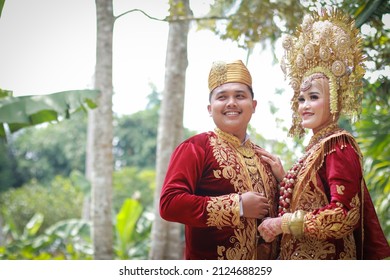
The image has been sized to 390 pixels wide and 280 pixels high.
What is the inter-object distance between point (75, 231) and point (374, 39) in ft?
16.8

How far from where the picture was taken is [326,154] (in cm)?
253

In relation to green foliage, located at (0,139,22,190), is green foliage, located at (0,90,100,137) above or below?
above

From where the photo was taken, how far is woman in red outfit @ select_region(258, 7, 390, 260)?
8.10 ft

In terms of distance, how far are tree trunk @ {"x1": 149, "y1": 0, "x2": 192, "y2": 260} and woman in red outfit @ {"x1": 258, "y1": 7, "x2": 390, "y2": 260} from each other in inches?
71.6

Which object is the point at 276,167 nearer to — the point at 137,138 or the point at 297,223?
the point at 297,223

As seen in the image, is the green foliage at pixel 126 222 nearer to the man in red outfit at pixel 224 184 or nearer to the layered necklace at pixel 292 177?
the man in red outfit at pixel 224 184

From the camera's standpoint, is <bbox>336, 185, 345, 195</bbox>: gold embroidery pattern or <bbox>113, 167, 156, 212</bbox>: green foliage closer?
<bbox>336, 185, 345, 195</bbox>: gold embroidery pattern

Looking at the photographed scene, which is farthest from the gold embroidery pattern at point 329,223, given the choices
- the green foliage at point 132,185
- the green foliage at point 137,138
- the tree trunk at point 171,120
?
the green foliage at point 137,138

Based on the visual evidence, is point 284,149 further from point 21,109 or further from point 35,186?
point 35,186

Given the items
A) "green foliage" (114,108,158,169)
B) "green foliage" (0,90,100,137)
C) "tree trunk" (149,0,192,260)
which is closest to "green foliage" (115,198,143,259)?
"tree trunk" (149,0,192,260)

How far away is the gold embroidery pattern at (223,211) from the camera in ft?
8.22

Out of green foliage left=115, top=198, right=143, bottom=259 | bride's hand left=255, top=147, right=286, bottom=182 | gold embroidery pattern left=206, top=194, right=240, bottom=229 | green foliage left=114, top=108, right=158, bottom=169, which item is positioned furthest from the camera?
green foliage left=114, top=108, right=158, bottom=169

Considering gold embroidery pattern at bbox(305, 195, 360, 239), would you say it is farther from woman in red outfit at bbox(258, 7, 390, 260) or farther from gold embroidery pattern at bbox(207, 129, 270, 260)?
gold embroidery pattern at bbox(207, 129, 270, 260)

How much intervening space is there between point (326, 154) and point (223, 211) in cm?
53
